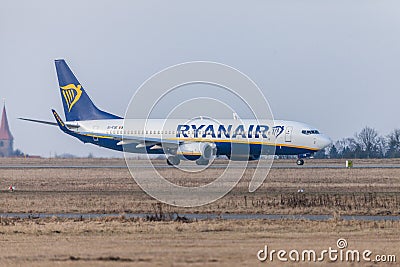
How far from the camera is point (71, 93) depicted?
8525cm

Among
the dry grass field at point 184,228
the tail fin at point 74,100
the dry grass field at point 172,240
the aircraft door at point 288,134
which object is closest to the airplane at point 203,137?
the aircraft door at point 288,134

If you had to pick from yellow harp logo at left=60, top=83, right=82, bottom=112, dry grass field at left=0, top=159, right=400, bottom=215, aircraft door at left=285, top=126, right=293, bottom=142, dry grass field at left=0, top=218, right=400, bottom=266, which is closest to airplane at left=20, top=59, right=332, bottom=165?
aircraft door at left=285, top=126, right=293, bottom=142

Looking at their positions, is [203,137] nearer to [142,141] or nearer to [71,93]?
[142,141]

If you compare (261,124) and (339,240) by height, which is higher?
(261,124)

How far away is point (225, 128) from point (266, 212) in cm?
3973

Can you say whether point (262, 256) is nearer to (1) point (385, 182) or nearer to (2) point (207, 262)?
(2) point (207, 262)

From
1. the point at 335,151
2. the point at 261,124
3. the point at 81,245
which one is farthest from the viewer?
the point at 335,151

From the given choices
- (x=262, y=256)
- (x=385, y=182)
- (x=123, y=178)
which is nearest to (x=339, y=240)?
(x=262, y=256)

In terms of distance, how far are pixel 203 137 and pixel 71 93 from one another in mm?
17765

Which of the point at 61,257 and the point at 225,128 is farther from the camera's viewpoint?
the point at 225,128

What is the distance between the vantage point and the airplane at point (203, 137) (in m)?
71.7

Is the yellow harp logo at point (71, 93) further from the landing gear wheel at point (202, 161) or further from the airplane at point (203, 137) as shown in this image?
the landing gear wheel at point (202, 161)

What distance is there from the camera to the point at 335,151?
114m

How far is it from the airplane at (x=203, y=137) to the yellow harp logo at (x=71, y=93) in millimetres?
3763
